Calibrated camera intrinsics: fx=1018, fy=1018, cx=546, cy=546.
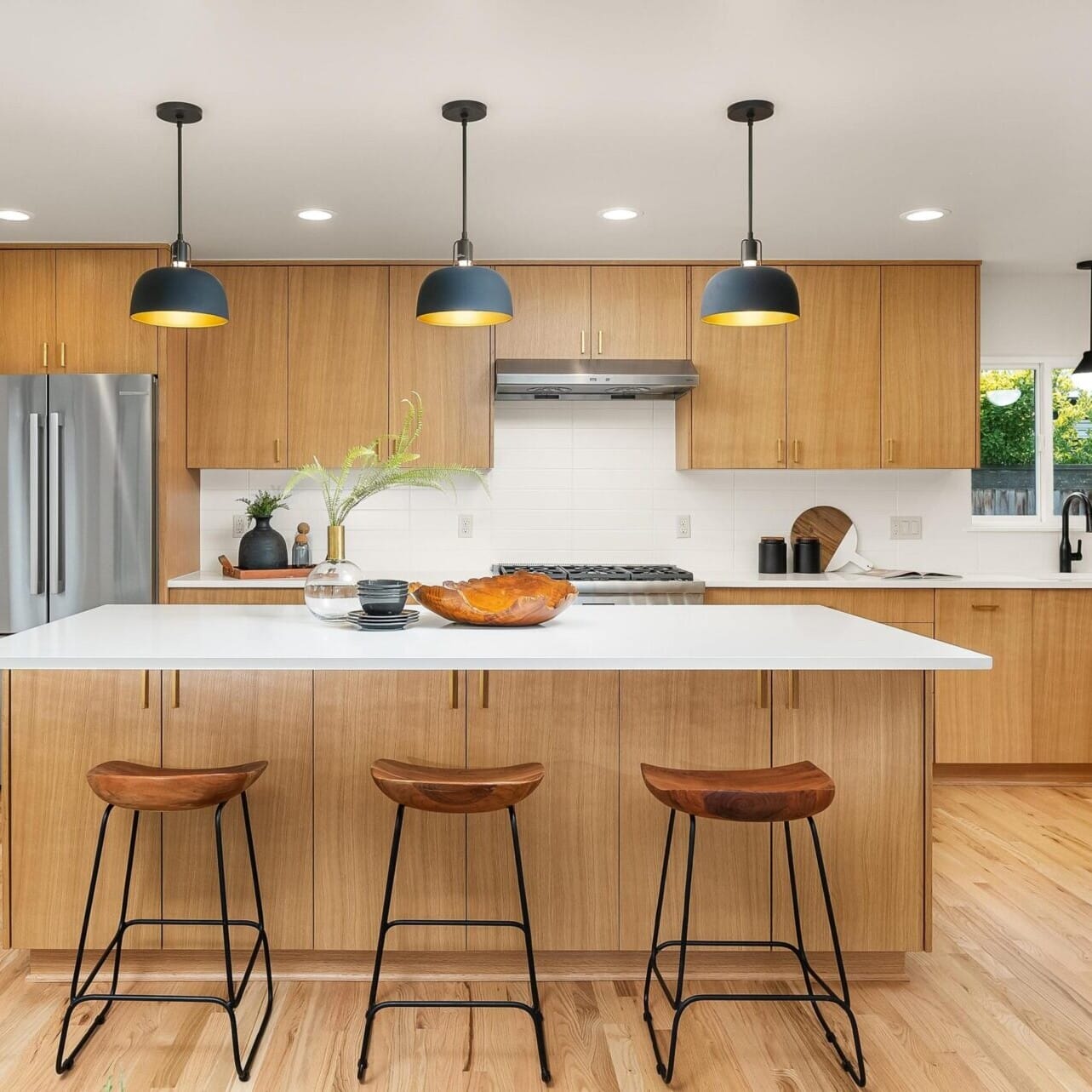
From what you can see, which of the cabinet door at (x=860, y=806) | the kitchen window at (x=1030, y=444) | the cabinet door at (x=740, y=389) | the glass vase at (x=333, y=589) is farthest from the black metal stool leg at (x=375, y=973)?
the kitchen window at (x=1030, y=444)

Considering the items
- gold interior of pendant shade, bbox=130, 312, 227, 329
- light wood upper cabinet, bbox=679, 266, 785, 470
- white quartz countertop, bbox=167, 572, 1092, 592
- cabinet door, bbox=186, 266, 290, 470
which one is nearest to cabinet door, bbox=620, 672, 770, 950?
gold interior of pendant shade, bbox=130, 312, 227, 329

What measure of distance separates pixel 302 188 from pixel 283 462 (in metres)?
1.41

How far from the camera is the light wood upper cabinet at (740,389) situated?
474cm

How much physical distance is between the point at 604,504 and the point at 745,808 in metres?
3.01

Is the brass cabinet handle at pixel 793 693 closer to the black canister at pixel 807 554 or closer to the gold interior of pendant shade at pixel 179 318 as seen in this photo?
the gold interior of pendant shade at pixel 179 318

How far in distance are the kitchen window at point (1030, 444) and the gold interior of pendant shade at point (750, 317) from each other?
2790mm

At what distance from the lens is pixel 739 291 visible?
2746 millimetres

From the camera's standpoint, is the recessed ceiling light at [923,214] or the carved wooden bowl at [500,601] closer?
the carved wooden bowl at [500,601]

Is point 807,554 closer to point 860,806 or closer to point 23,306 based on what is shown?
point 860,806

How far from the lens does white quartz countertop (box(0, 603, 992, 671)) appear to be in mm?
2215

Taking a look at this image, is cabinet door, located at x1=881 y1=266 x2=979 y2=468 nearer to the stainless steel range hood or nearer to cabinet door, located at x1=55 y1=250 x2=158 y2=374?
the stainless steel range hood

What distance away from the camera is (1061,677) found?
459 cm

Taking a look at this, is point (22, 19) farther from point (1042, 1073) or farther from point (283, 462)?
point (1042, 1073)

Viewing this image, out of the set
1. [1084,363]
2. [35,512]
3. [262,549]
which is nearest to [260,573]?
[262,549]
